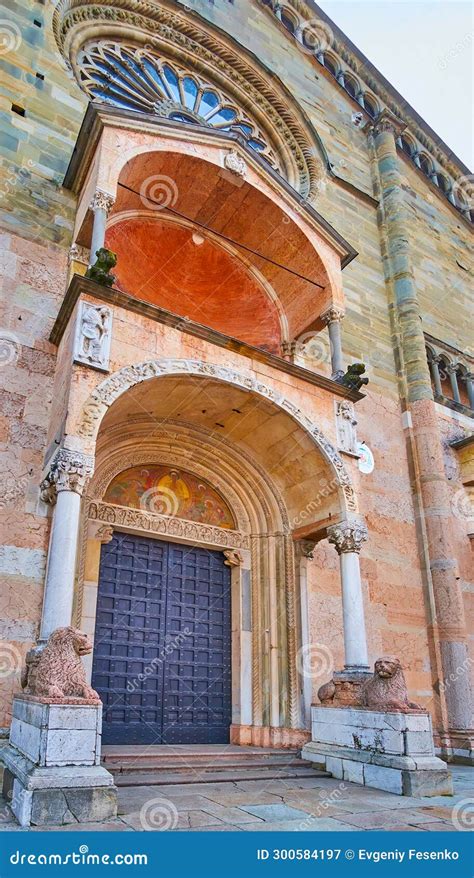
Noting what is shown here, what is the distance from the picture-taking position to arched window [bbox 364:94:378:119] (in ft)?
55.2

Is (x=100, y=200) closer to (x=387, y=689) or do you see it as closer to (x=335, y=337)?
(x=335, y=337)

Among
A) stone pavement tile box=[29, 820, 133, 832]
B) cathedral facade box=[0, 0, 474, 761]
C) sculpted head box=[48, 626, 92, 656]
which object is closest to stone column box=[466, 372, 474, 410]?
cathedral facade box=[0, 0, 474, 761]

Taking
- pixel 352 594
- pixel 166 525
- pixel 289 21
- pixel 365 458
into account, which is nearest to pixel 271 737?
pixel 352 594

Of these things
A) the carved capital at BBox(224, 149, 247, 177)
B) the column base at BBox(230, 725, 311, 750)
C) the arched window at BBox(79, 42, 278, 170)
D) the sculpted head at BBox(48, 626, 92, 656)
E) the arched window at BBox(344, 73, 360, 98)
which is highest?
the arched window at BBox(344, 73, 360, 98)

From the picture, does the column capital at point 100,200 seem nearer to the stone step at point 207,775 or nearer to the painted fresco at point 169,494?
the painted fresco at point 169,494

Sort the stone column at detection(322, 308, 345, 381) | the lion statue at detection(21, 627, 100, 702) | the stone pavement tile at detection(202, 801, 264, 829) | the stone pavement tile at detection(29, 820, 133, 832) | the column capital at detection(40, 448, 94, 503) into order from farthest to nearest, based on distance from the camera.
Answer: the stone column at detection(322, 308, 345, 381) → the column capital at detection(40, 448, 94, 503) → the lion statue at detection(21, 627, 100, 702) → the stone pavement tile at detection(202, 801, 264, 829) → the stone pavement tile at detection(29, 820, 133, 832)

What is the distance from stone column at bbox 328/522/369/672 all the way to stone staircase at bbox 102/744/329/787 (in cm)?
132

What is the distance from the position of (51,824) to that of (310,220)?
8.59m

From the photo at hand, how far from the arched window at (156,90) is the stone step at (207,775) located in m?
9.61

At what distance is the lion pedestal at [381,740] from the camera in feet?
20.7

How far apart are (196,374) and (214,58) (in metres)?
9.57

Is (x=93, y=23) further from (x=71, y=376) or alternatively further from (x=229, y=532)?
(x=229, y=532)

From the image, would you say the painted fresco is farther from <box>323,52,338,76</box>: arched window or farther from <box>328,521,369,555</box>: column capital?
<box>323,52,338,76</box>: arched window

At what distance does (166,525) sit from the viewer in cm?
873
